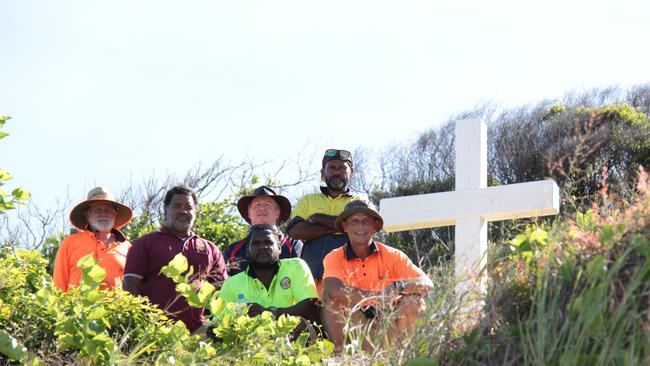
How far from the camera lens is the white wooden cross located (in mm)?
8664

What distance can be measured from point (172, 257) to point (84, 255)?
762mm

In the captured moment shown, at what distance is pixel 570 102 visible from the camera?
26.5 meters

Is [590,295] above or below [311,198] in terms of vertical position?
below

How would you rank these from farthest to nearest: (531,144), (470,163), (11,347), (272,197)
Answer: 1. (531,144)
2. (470,163)
3. (272,197)
4. (11,347)

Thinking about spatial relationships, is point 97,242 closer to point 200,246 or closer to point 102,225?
point 102,225

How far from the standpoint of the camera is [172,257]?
8328 mm

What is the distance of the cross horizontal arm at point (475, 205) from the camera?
859 centimetres

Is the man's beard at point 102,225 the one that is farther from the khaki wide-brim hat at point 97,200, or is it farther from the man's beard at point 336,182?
the man's beard at point 336,182

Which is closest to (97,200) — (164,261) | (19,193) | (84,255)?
(84,255)

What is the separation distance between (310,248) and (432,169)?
609 inches

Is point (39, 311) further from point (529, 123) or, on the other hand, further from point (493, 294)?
point (529, 123)

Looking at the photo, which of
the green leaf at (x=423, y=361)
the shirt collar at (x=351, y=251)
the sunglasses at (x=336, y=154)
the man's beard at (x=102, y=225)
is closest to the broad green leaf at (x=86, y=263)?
the green leaf at (x=423, y=361)

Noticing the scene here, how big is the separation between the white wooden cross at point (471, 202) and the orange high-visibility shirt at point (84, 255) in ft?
7.29

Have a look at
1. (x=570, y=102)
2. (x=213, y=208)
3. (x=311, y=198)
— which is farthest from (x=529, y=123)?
(x=311, y=198)
